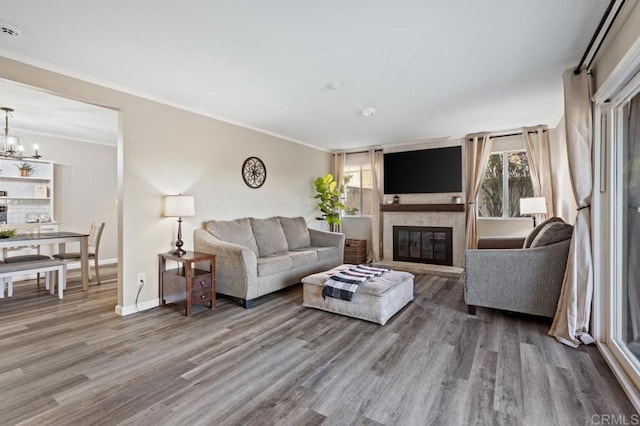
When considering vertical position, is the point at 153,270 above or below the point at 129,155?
below

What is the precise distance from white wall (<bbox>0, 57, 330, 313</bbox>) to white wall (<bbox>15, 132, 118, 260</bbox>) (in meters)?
3.30

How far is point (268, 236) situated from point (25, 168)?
14.3ft

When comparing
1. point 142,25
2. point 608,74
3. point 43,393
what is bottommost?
point 43,393

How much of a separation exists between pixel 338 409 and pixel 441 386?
71 cm

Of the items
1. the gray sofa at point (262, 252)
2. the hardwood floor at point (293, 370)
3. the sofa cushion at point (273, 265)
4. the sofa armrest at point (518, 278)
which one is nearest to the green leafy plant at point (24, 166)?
the hardwood floor at point (293, 370)

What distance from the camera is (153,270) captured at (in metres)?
3.45

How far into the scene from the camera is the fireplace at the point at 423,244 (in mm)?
5398

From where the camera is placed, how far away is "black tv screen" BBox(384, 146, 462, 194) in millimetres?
5336

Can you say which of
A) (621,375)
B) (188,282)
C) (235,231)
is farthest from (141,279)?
(621,375)

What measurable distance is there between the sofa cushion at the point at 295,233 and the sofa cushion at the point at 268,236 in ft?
0.45

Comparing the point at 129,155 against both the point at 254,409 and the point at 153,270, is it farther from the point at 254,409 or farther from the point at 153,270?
the point at 254,409

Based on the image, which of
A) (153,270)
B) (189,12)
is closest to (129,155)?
(153,270)

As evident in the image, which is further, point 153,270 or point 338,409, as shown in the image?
point 153,270

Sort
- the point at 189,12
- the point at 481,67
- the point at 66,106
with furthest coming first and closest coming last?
the point at 66,106
the point at 481,67
the point at 189,12
